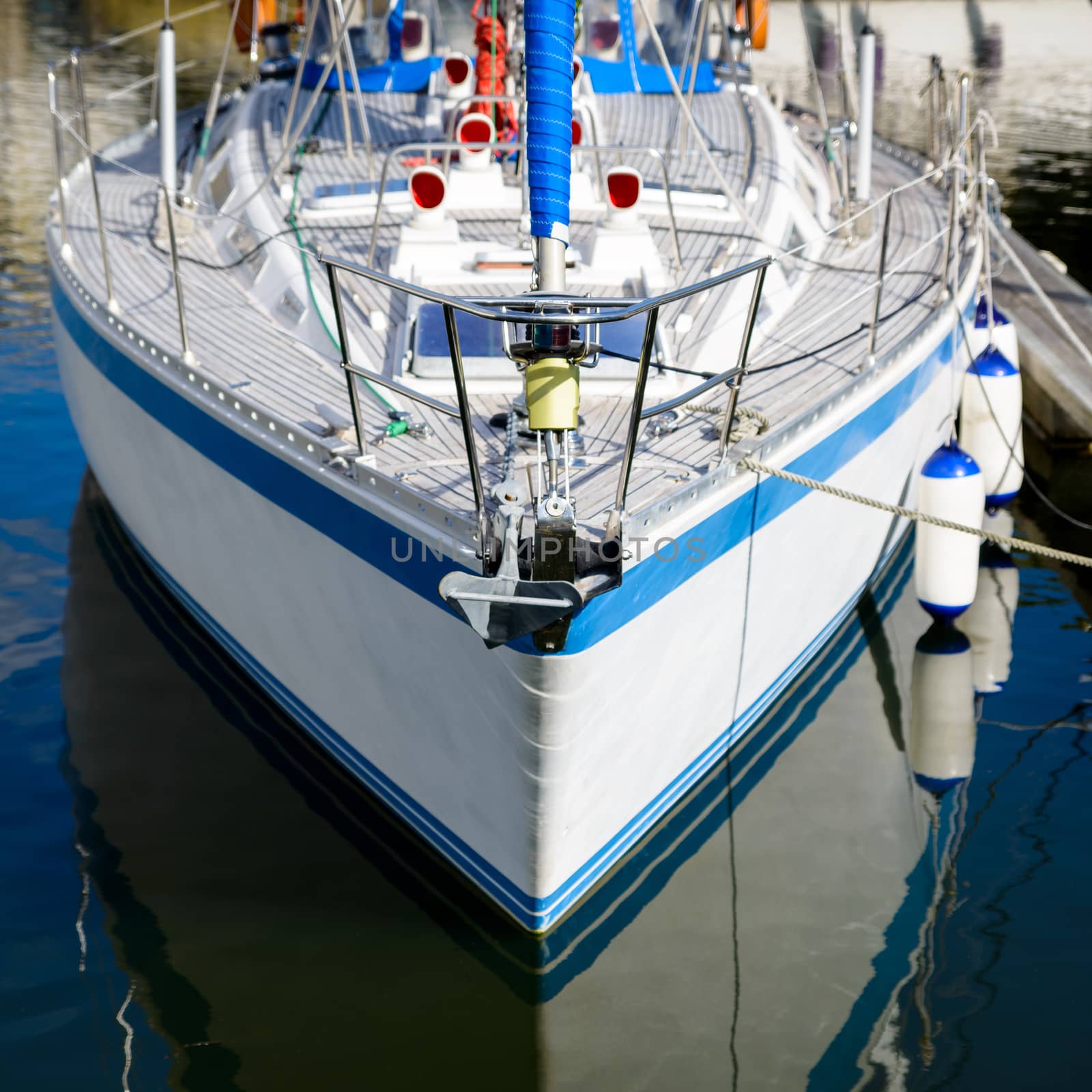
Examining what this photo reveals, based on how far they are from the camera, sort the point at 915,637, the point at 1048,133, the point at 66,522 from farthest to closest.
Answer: the point at 1048,133, the point at 66,522, the point at 915,637

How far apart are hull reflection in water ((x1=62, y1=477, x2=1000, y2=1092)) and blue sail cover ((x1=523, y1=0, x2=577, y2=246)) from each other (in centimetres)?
215

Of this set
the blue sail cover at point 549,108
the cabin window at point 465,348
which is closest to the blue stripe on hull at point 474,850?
the cabin window at point 465,348

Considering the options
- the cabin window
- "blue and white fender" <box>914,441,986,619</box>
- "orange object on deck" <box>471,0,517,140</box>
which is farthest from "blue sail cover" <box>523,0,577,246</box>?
"orange object on deck" <box>471,0,517,140</box>

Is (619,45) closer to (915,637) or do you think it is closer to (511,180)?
(511,180)

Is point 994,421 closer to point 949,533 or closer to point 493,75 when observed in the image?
point 949,533

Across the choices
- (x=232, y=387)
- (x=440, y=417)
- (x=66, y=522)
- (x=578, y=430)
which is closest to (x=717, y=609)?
(x=578, y=430)

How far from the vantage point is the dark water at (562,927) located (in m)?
3.48

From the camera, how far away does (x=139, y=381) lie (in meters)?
4.81

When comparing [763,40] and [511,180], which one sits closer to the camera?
[511,180]

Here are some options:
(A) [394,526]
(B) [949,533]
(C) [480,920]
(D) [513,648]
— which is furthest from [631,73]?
(C) [480,920]

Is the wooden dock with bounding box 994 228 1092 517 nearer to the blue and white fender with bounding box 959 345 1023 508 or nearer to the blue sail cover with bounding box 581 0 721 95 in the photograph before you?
the blue and white fender with bounding box 959 345 1023 508

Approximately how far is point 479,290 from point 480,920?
222cm

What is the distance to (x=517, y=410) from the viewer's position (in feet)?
12.6

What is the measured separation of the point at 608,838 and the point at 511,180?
134 inches
